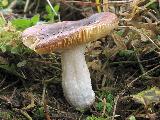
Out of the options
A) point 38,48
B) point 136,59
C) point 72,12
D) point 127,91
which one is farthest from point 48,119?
point 72,12

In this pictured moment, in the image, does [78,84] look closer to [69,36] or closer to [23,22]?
[69,36]

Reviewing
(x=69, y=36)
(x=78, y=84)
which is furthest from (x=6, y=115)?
(x=69, y=36)

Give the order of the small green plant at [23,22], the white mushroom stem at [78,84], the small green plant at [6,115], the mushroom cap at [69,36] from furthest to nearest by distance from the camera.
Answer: the small green plant at [23,22], the white mushroom stem at [78,84], the small green plant at [6,115], the mushroom cap at [69,36]

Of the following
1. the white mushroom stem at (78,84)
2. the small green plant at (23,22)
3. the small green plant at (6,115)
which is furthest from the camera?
the small green plant at (23,22)

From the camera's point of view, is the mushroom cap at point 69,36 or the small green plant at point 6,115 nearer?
the mushroom cap at point 69,36

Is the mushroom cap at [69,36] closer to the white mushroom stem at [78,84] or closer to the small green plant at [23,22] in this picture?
the white mushroom stem at [78,84]

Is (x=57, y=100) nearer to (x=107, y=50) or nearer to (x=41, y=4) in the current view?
(x=107, y=50)

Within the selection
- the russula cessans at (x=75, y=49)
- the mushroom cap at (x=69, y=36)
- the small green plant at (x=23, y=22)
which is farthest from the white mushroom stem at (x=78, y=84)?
the small green plant at (x=23, y=22)

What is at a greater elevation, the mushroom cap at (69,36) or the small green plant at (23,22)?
the mushroom cap at (69,36)
